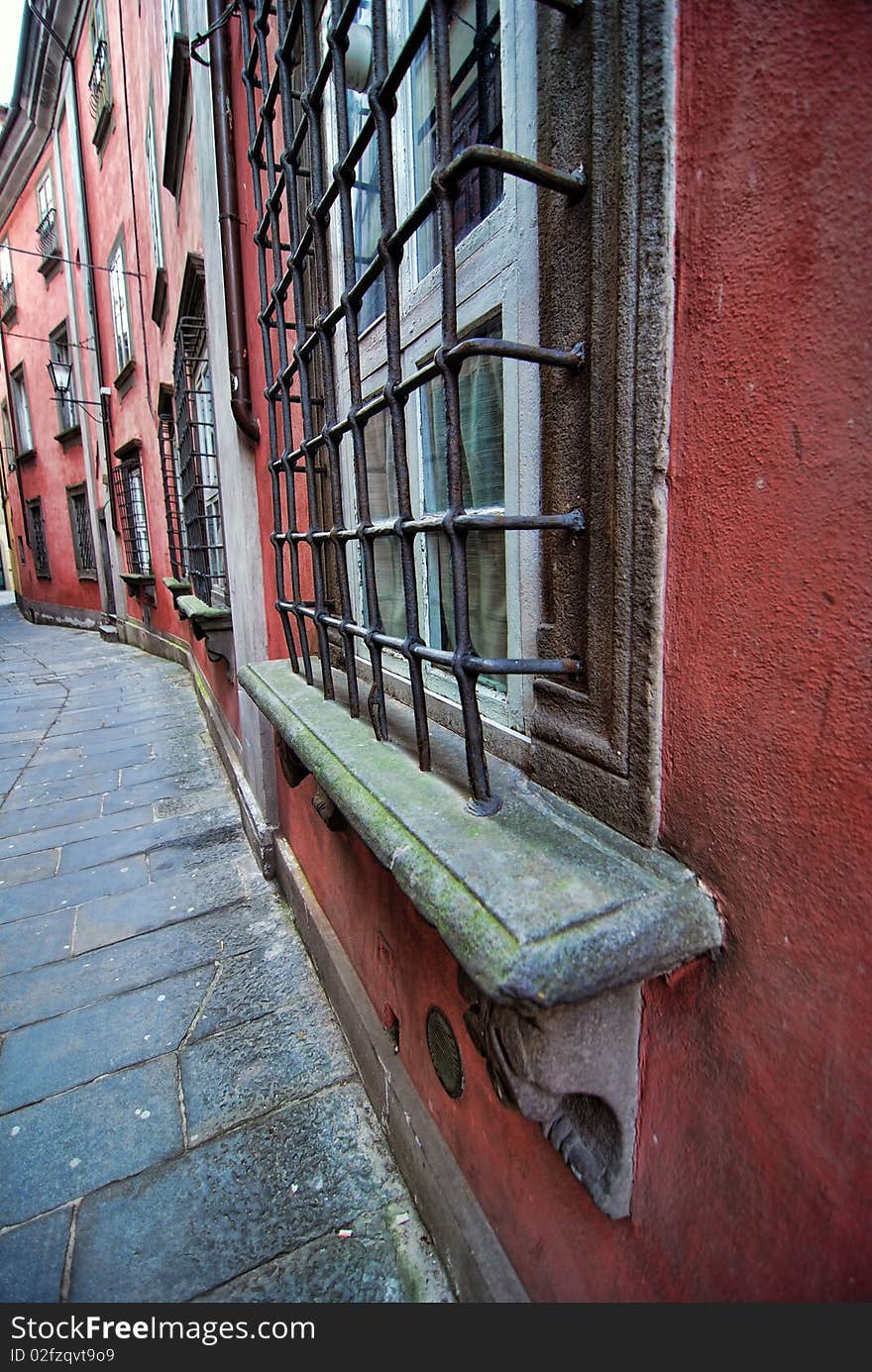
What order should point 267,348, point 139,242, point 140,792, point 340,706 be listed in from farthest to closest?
point 139,242 → point 140,792 → point 267,348 → point 340,706

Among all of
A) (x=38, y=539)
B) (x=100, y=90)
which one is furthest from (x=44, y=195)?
(x=38, y=539)

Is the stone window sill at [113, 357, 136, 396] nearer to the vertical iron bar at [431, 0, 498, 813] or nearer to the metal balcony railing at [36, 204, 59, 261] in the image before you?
the metal balcony railing at [36, 204, 59, 261]

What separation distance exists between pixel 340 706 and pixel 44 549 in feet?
48.1

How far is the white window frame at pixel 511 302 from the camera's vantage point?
82cm

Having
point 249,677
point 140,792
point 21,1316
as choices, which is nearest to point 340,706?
point 249,677

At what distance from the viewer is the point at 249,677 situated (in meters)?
1.94

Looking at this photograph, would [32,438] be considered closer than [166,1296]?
No

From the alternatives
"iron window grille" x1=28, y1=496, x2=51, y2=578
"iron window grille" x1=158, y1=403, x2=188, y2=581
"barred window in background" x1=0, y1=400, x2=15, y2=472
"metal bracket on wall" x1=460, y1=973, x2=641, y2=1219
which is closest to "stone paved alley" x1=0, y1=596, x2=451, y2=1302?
"metal bracket on wall" x1=460, y1=973, x2=641, y2=1219

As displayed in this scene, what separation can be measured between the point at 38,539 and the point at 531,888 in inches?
630

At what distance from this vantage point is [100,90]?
743 cm

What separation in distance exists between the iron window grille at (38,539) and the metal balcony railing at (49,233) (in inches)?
179

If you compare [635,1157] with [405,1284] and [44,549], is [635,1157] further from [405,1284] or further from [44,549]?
[44,549]

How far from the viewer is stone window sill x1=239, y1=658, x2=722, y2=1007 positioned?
0.58 metres

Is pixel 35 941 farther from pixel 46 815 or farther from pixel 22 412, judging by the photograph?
pixel 22 412
